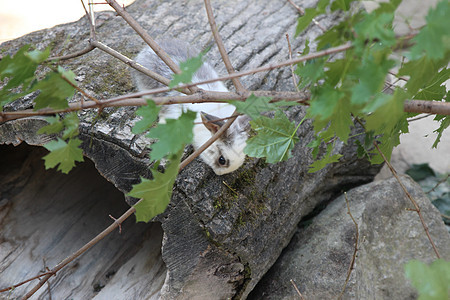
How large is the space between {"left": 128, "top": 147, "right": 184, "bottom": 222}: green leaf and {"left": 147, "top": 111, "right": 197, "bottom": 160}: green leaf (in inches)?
4.0

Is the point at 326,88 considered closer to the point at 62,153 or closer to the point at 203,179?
the point at 62,153

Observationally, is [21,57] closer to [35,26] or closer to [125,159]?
[125,159]

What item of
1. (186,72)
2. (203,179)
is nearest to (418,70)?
(186,72)

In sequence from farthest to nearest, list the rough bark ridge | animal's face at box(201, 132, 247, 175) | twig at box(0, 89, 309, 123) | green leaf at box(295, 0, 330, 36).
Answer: animal's face at box(201, 132, 247, 175)
the rough bark ridge
twig at box(0, 89, 309, 123)
green leaf at box(295, 0, 330, 36)

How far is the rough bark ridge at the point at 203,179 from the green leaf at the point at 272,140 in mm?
538

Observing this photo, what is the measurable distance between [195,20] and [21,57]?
7.64ft

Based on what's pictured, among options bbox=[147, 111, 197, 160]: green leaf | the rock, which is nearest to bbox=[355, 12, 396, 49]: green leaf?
bbox=[147, 111, 197, 160]: green leaf

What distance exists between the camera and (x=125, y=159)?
2.42m

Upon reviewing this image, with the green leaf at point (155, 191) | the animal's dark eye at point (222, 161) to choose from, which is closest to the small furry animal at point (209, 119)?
the animal's dark eye at point (222, 161)

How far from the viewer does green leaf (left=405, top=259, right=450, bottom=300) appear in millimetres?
1266

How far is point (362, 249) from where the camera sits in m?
3.00

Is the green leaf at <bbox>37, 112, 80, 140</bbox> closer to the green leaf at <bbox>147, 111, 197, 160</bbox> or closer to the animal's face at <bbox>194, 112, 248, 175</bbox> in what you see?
the green leaf at <bbox>147, 111, 197, 160</bbox>

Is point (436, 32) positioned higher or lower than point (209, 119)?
higher

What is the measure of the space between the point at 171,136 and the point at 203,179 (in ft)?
3.32
